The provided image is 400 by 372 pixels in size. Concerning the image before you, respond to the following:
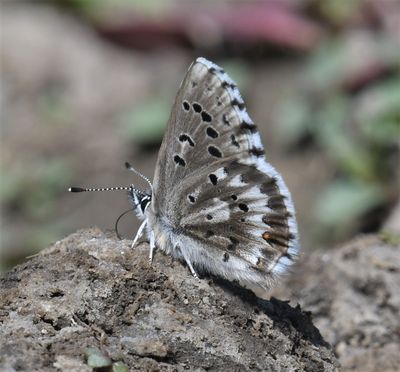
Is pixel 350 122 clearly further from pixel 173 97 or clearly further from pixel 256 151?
pixel 256 151

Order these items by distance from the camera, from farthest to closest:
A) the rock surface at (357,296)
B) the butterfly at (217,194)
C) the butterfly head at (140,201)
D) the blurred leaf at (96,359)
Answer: the rock surface at (357,296) → the butterfly head at (140,201) → the butterfly at (217,194) → the blurred leaf at (96,359)

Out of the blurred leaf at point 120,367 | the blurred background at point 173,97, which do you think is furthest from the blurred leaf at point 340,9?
the blurred leaf at point 120,367

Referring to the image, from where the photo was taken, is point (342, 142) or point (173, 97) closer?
point (342, 142)

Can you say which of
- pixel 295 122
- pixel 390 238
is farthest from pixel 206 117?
pixel 295 122

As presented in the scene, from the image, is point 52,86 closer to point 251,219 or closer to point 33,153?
point 33,153

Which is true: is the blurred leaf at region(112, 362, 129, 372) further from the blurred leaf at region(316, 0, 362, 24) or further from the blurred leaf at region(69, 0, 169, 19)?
the blurred leaf at region(69, 0, 169, 19)

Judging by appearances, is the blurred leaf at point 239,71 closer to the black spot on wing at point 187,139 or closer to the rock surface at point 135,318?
the black spot on wing at point 187,139
